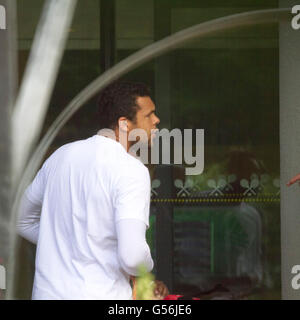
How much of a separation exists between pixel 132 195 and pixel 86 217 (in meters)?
0.35

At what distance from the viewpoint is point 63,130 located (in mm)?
6957

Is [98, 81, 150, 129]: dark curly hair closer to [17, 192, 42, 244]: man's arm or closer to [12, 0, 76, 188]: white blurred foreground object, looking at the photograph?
[17, 192, 42, 244]: man's arm

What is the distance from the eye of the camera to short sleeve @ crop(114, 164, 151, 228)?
183 inches

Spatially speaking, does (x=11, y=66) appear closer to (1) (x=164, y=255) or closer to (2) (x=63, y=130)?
(2) (x=63, y=130)

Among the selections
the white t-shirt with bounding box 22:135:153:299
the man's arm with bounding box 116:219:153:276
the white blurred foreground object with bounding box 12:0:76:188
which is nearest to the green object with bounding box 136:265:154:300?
the white t-shirt with bounding box 22:135:153:299

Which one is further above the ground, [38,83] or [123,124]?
[38,83]

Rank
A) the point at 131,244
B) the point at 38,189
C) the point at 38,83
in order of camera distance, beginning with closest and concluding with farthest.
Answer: the point at 131,244 → the point at 38,189 → the point at 38,83

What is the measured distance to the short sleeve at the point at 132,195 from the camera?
4637 millimetres

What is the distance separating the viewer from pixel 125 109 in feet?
17.0

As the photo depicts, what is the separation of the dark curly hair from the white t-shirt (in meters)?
0.22

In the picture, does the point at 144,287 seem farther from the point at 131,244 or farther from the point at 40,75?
the point at 40,75

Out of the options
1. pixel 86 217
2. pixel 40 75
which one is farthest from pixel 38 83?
pixel 86 217

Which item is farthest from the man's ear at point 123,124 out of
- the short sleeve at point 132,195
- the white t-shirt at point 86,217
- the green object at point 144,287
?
the green object at point 144,287
